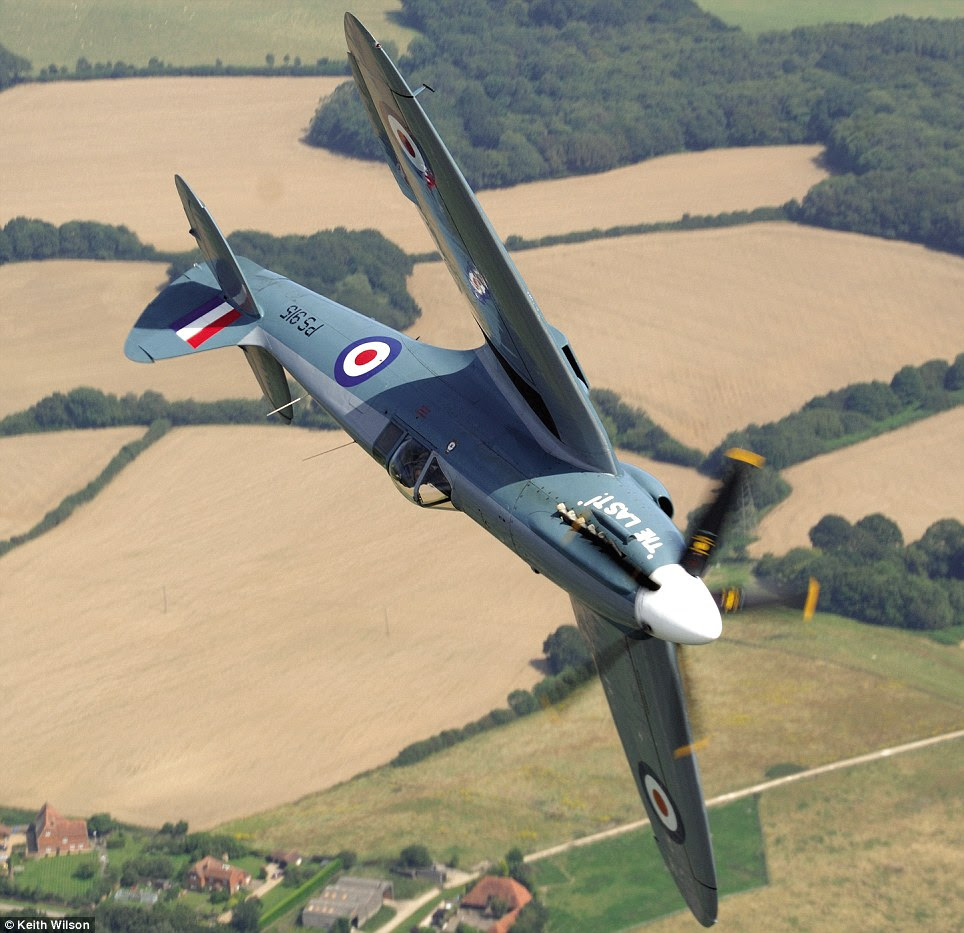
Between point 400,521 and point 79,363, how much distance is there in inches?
1961

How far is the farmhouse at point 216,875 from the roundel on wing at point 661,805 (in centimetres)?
6387

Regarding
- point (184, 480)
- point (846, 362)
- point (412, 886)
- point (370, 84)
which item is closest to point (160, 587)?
point (184, 480)

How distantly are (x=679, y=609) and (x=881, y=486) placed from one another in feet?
389

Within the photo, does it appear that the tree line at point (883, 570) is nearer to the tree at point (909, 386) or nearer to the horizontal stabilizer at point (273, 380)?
the tree at point (909, 386)

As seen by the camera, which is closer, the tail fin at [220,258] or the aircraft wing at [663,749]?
the aircraft wing at [663,749]

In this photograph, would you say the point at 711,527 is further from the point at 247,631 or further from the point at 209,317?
the point at 247,631

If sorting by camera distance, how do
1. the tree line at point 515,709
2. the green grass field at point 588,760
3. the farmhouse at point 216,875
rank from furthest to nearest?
the tree line at point 515,709 → the farmhouse at point 216,875 → the green grass field at point 588,760

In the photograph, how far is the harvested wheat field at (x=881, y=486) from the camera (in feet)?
481

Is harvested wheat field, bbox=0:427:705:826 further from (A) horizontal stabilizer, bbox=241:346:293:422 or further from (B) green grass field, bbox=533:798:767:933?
(A) horizontal stabilizer, bbox=241:346:293:422

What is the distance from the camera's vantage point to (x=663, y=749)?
48.0m

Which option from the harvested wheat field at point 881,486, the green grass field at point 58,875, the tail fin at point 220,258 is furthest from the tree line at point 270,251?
the tail fin at point 220,258

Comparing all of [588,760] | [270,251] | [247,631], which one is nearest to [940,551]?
[588,760]

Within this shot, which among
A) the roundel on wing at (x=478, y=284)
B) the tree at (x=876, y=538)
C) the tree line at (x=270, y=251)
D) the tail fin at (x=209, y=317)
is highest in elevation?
the roundel on wing at (x=478, y=284)

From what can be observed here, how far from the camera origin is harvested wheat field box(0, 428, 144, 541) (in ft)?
488
